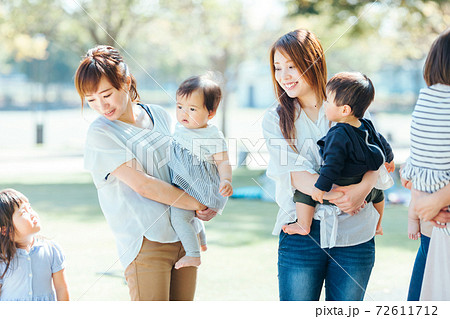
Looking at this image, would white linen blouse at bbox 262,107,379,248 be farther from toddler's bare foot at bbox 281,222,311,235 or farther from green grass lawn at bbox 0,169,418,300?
green grass lawn at bbox 0,169,418,300

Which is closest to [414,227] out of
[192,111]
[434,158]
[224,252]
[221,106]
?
[434,158]

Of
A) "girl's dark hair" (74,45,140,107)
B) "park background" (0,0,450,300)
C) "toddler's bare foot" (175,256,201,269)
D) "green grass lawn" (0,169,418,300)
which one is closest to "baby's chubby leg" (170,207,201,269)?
"toddler's bare foot" (175,256,201,269)

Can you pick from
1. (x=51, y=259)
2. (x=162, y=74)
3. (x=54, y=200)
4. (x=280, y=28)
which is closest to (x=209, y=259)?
(x=51, y=259)

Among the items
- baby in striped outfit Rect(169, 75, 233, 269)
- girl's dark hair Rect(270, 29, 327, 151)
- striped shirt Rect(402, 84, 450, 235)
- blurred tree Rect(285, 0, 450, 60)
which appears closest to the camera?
striped shirt Rect(402, 84, 450, 235)

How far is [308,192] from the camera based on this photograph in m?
2.02

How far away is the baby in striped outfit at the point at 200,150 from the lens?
86.1 inches

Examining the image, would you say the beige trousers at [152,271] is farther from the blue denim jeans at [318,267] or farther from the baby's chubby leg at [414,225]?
the baby's chubby leg at [414,225]

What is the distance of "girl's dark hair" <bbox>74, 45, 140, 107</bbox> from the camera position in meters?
1.96

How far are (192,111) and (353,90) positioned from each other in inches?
26.2

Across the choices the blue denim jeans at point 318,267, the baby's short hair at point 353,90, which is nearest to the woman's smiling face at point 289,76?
the baby's short hair at point 353,90

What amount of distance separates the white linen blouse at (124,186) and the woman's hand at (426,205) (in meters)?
0.93

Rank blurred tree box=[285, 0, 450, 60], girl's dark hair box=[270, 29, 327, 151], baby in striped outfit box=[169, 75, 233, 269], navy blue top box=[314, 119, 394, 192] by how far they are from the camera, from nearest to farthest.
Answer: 1. navy blue top box=[314, 119, 394, 192]
2. girl's dark hair box=[270, 29, 327, 151]
3. baby in striped outfit box=[169, 75, 233, 269]
4. blurred tree box=[285, 0, 450, 60]

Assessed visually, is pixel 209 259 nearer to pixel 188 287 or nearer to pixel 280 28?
pixel 188 287

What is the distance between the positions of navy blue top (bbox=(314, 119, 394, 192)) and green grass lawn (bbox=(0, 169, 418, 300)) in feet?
5.69
